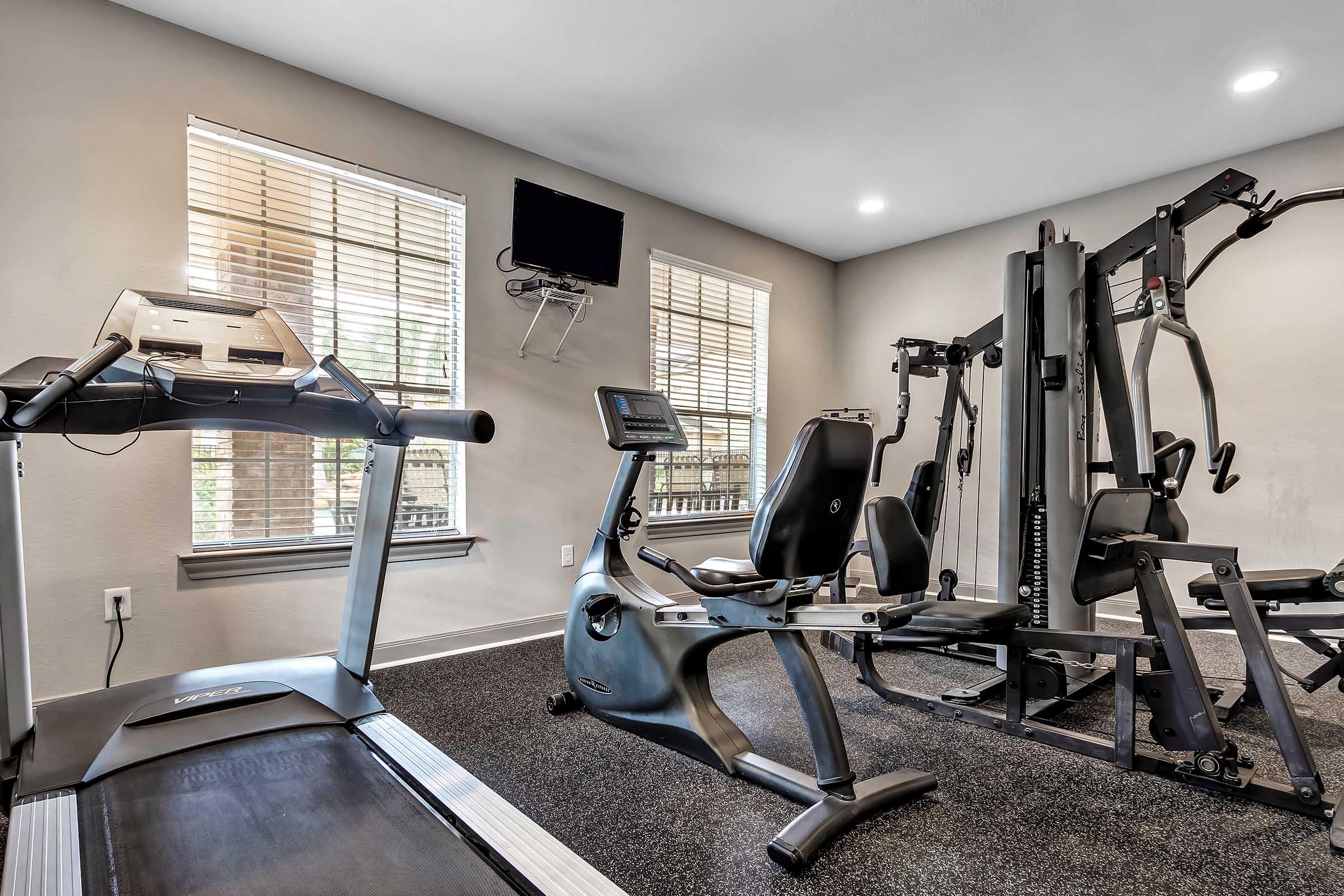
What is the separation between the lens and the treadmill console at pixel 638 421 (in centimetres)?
220

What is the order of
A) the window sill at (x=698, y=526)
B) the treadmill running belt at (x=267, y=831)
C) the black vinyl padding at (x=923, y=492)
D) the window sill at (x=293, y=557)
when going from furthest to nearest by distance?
the window sill at (x=698, y=526), the black vinyl padding at (x=923, y=492), the window sill at (x=293, y=557), the treadmill running belt at (x=267, y=831)

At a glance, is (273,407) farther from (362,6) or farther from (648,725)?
(362,6)

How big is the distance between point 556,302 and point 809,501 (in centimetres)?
238

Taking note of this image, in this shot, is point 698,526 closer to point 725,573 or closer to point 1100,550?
point 725,573

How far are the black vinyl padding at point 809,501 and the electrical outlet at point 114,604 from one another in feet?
7.63

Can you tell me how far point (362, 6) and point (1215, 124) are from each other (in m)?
3.89

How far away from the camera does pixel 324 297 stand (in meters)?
2.95

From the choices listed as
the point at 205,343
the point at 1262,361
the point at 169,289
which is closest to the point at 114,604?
the point at 169,289

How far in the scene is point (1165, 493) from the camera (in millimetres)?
2430

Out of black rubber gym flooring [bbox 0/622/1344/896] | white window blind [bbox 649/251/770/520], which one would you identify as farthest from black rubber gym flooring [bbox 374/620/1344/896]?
white window blind [bbox 649/251/770/520]

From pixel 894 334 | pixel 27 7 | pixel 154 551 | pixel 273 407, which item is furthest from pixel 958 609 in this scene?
pixel 27 7

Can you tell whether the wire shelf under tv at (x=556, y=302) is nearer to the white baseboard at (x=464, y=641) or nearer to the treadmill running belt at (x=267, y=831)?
the white baseboard at (x=464, y=641)

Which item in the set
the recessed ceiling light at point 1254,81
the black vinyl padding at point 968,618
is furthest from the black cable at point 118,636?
the recessed ceiling light at point 1254,81

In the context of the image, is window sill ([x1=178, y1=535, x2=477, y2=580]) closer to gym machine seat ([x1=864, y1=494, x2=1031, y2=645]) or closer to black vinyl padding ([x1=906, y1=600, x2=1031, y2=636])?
gym machine seat ([x1=864, y1=494, x2=1031, y2=645])
